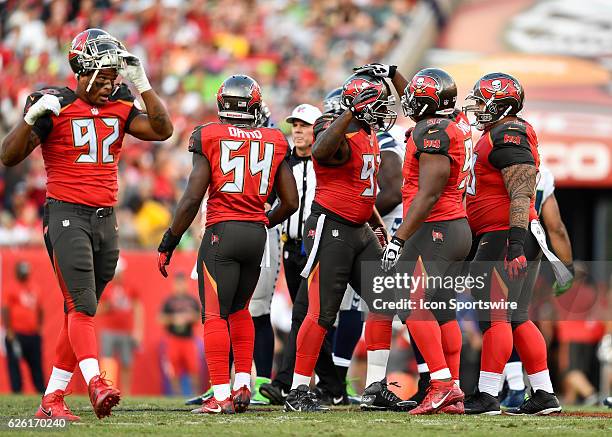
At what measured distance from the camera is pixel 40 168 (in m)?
17.1

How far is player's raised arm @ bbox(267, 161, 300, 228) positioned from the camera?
24.6 feet

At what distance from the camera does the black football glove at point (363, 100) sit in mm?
7320

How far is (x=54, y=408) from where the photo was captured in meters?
6.94

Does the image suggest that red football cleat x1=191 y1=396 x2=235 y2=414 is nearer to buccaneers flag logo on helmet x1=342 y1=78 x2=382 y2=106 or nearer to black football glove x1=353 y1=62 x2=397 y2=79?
buccaneers flag logo on helmet x1=342 y1=78 x2=382 y2=106

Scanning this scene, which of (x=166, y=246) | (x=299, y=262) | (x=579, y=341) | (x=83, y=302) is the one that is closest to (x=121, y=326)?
(x=299, y=262)

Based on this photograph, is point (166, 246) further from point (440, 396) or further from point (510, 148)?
point (510, 148)

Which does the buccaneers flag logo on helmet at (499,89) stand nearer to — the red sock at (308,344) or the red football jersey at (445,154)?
the red football jersey at (445,154)

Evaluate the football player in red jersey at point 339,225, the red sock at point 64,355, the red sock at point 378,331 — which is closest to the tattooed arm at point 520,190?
the football player in red jersey at point 339,225

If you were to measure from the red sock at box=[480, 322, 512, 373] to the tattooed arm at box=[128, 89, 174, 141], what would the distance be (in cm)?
252

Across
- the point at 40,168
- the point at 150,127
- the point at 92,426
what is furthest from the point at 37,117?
the point at 40,168

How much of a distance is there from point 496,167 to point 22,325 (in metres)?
7.94

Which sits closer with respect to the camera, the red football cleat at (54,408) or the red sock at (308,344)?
the red football cleat at (54,408)

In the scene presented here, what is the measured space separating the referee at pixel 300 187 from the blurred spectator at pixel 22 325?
5.58 metres

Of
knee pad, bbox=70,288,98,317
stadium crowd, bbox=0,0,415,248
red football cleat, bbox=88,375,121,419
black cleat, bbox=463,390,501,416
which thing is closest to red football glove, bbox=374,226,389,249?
black cleat, bbox=463,390,501,416
